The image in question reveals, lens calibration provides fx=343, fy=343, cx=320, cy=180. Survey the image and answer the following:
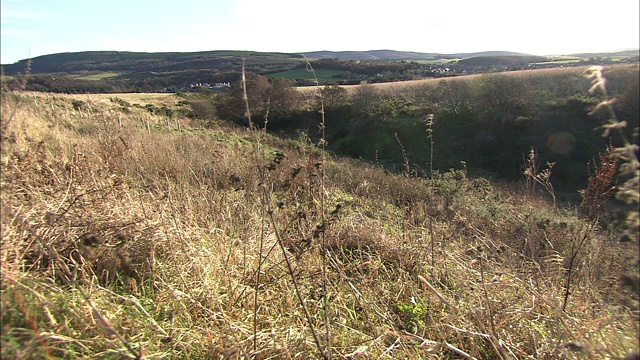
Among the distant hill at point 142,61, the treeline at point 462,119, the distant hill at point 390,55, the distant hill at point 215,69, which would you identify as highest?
the distant hill at point 390,55

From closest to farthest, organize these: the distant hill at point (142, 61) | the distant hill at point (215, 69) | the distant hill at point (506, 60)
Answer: the distant hill at point (215, 69) → the distant hill at point (506, 60) → the distant hill at point (142, 61)

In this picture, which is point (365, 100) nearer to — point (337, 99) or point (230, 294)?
point (337, 99)

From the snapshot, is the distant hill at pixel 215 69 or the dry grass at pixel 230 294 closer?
the dry grass at pixel 230 294

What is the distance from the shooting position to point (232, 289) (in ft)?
7.84

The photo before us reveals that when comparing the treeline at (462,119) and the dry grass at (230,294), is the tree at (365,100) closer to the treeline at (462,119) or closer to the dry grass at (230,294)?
the treeline at (462,119)

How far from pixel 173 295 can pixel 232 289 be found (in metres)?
→ 0.40

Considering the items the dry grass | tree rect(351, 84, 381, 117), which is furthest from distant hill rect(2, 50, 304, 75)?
the dry grass

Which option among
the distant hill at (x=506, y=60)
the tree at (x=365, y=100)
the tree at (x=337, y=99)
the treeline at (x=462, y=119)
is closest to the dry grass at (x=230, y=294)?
the treeline at (x=462, y=119)

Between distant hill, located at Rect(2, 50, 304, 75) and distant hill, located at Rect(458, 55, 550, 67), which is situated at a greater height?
distant hill, located at Rect(2, 50, 304, 75)

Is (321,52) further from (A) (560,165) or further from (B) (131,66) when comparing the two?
(A) (560,165)

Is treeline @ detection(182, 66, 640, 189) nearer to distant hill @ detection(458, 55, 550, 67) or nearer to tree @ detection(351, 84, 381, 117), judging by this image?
tree @ detection(351, 84, 381, 117)

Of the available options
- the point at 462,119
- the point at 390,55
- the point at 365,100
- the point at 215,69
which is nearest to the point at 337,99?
the point at 365,100

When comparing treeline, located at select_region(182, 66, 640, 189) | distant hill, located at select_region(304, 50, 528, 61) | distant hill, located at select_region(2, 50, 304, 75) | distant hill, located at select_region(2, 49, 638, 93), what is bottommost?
treeline, located at select_region(182, 66, 640, 189)

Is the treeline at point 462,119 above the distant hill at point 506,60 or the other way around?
the other way around
